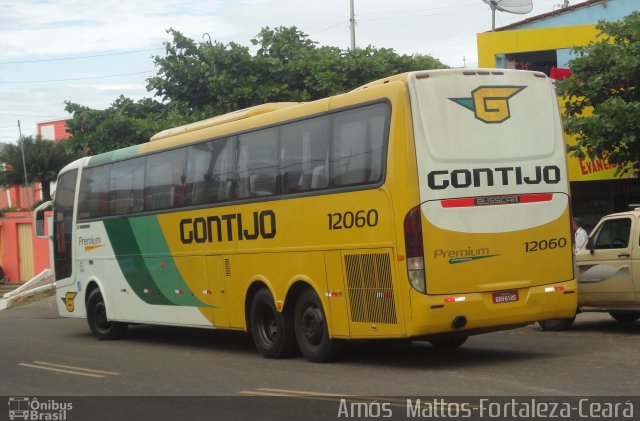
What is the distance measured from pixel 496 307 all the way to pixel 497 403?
3005 mm

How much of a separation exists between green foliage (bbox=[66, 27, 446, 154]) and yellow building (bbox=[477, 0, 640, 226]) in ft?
9.80

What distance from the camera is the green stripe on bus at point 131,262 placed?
17344mm

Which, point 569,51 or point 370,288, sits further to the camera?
point 569,51

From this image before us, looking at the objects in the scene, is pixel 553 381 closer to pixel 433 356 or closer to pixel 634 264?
pixel 433 356

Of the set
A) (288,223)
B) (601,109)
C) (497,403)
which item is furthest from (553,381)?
(601,109)

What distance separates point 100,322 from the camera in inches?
765

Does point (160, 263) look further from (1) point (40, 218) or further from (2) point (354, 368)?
(2) point (354, 368)

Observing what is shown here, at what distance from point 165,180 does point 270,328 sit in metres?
3.48

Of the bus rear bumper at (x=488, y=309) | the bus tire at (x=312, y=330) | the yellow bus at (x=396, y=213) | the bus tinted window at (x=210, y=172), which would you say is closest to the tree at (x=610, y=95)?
the yellow bus at (x=396, y=213)

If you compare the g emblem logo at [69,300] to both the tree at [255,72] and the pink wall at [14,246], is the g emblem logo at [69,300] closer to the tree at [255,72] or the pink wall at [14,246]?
the tree at [255,72]

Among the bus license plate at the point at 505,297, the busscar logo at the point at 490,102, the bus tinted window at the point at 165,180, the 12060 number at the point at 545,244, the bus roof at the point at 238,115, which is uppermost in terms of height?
the bus roof at the point at 238,115

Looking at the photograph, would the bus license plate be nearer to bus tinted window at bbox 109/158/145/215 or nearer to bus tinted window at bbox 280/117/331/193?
bus tinted window at bbox 280/117/331/193

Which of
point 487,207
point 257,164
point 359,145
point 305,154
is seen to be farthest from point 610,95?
point 359,145

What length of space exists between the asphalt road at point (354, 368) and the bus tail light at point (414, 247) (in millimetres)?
1018
